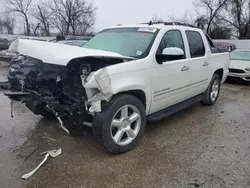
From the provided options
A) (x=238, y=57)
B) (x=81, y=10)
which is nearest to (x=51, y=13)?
(x=81, y=10)

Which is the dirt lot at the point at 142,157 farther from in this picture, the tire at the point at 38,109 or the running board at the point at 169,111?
the running board at the point at 169,111

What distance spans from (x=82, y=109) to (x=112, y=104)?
39 centimetres

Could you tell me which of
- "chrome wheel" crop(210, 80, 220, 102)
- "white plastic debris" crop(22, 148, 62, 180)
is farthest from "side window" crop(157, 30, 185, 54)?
"white plastic debris" crop(22, 148, 62, 180)

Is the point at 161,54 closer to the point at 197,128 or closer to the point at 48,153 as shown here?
the point at 197,128

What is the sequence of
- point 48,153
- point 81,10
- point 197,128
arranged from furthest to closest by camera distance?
point 81,10, point 197,128, point 48,153

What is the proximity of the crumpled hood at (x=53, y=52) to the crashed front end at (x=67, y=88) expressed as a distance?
5.6 inches

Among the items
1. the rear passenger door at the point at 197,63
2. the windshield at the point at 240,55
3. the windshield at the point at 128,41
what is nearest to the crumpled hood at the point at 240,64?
the windshield at the point at 240,55

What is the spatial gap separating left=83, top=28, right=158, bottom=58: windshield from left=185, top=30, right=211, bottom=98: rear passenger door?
1.03 meters

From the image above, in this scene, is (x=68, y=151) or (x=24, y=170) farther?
(x=68, y=151)

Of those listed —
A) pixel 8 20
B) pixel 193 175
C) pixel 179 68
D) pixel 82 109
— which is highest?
pixel 8 20

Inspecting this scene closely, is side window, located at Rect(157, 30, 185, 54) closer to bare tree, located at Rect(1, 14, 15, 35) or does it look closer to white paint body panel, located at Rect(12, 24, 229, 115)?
white paint body panel, located at Rect(12, 24, 229, 115)

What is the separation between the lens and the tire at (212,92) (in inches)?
228

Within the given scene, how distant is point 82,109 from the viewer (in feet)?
10.6

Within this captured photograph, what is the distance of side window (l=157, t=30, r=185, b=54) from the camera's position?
4.01m
